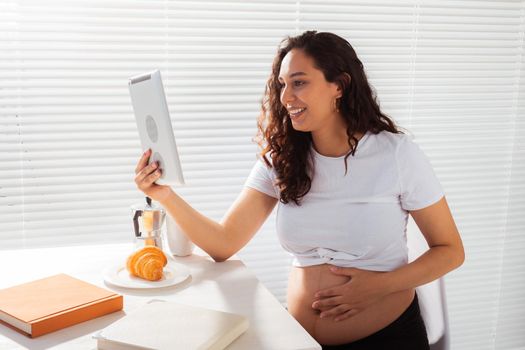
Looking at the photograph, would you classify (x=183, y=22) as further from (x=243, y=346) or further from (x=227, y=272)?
(x=243, y=346)

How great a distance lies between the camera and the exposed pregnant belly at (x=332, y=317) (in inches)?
58.9

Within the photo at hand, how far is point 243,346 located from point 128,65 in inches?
47.2

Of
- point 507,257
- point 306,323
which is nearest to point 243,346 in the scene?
point 306,323

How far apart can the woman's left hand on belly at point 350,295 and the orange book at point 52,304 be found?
55cm

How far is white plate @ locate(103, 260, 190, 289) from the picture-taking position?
4.33 ft

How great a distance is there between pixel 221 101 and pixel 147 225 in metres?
0.63

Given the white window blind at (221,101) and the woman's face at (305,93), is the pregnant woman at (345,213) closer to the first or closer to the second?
the woman's face at (305,93)

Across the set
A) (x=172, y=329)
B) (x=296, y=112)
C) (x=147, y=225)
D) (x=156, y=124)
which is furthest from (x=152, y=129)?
(x=172, y=329)

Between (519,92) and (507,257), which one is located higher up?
(519,92)

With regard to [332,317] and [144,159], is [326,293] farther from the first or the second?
[144,159]

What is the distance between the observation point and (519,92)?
2.39 meters

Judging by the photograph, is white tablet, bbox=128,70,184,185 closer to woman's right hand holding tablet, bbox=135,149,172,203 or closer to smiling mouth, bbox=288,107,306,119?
woman's right hand holding tablet, bbox=135,149,172,203

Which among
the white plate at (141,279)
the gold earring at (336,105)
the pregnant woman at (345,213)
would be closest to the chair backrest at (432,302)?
the pregnant woman at (345,213)

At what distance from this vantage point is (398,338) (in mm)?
1505
